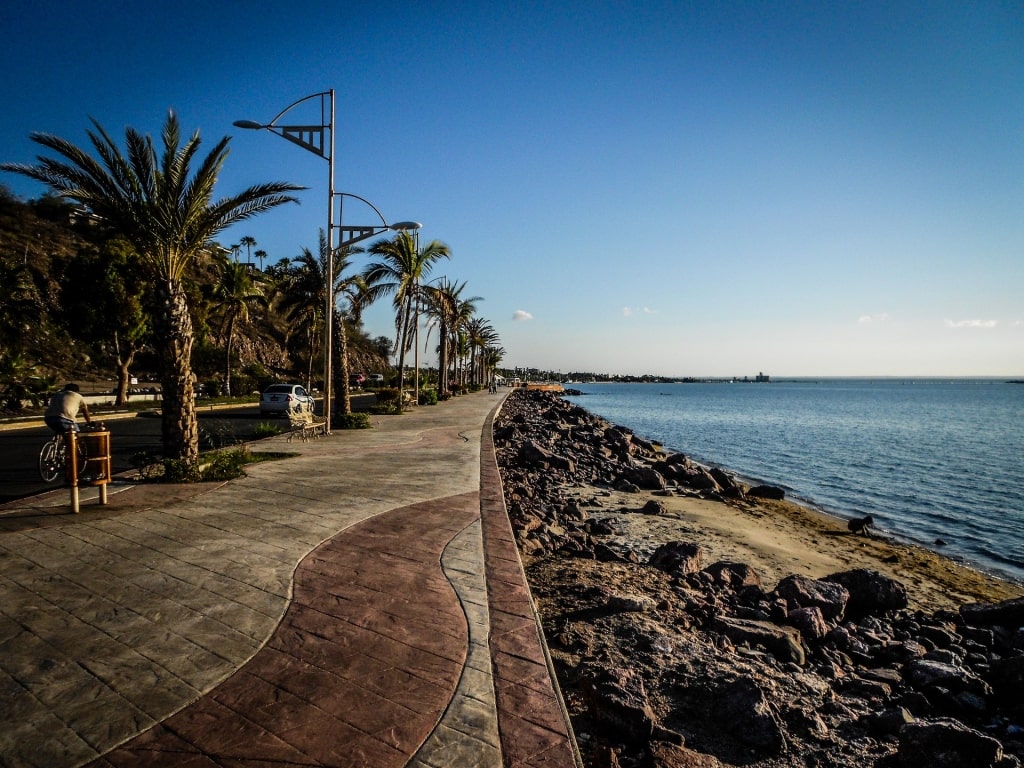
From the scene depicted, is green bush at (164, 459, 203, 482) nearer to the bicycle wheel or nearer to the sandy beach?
the bicycle wheel

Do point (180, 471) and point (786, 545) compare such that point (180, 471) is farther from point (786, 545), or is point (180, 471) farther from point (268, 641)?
point (786, 545)

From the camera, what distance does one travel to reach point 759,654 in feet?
15.3

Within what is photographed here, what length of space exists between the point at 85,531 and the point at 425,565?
13.8 feet

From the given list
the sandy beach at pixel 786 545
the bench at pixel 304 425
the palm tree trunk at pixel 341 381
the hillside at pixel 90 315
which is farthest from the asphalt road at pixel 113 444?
the sandy beach at pixel 786 545

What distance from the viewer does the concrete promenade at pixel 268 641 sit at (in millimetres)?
2834

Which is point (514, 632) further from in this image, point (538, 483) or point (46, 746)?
point (538, 483)

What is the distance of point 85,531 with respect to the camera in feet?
21.1

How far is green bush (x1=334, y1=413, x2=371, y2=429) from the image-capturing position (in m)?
19.9

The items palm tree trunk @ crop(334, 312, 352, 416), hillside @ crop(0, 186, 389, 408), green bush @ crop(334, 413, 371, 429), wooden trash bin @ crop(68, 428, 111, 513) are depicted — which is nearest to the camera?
wooden trash bin @ crop(68, 428, 111, 513)

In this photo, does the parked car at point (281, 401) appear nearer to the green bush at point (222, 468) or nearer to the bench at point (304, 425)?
the bench at point (304, 425)

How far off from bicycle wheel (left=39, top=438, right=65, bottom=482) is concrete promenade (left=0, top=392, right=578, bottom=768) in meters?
2.98

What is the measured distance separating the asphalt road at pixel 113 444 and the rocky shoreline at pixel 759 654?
8081 mm

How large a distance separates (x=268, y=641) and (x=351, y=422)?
656 inches

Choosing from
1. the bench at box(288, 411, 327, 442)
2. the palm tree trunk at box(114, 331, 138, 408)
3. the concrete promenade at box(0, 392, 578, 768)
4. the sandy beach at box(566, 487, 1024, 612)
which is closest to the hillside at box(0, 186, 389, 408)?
the palm tree trunk at box(114, 331, 138, 408)
